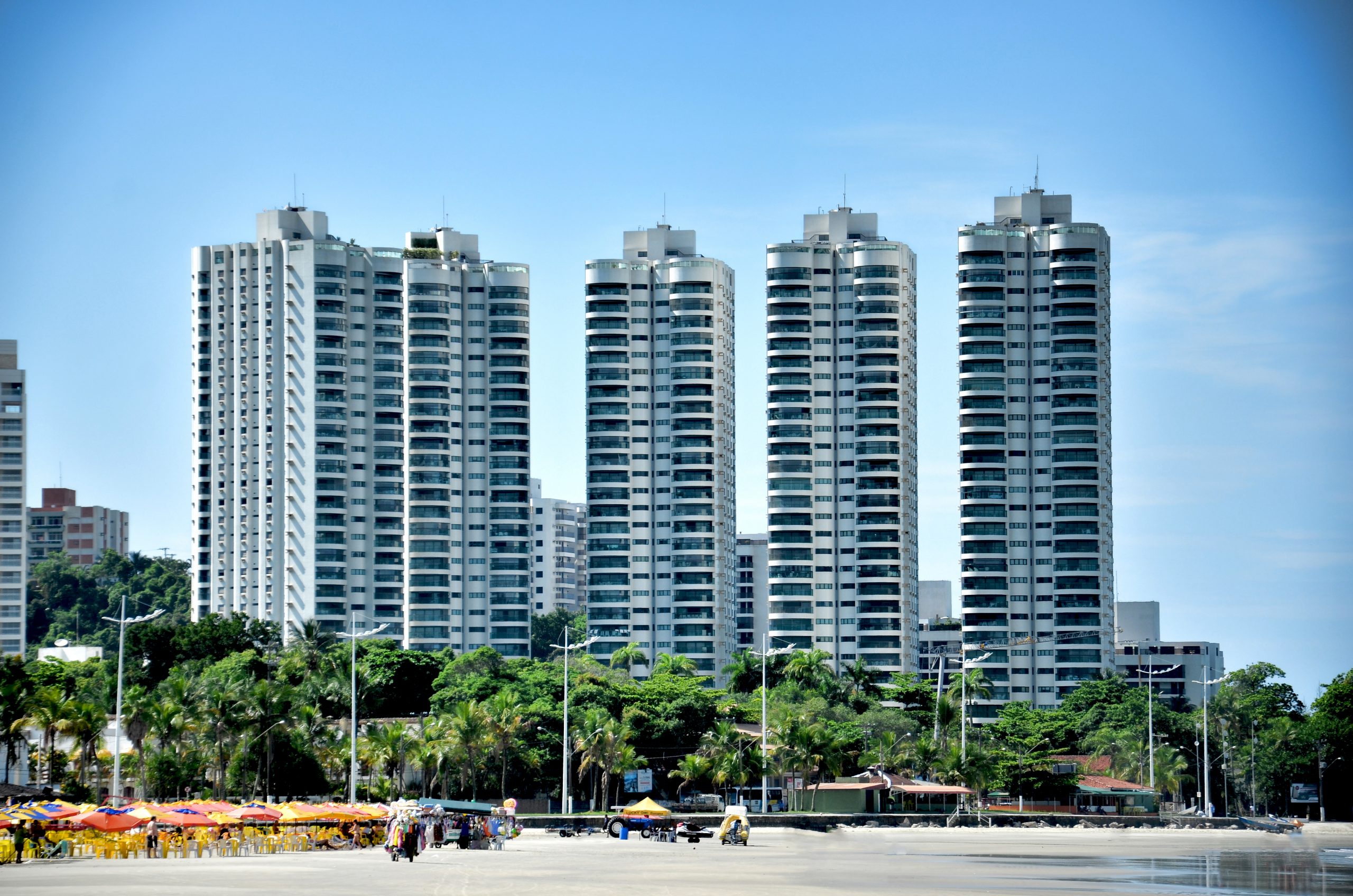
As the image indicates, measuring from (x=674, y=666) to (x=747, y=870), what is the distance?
293ft

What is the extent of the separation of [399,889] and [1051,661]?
130 metres

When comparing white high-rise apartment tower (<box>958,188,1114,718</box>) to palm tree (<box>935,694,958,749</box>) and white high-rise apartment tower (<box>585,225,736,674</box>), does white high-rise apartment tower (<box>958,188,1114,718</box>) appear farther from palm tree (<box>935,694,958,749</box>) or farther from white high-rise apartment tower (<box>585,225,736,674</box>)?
palm tree (<box>935,694,958,749</box>)

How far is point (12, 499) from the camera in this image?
18725 cm

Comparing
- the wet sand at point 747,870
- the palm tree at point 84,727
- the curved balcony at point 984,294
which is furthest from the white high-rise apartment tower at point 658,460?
the wet sand at point 747,870

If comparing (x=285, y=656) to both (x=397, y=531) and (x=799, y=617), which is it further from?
(x=799, y=617)

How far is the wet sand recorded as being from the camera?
4466 centimetres

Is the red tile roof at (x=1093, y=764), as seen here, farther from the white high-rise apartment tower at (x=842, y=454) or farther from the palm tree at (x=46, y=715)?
the palm tree at (x=46, y=715)

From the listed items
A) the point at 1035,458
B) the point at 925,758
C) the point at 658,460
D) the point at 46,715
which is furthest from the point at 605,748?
the point at 1035,458

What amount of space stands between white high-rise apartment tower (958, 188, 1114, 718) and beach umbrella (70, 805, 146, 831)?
11674 cm

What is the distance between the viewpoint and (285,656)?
413 ft

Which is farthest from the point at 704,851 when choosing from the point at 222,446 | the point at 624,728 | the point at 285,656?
the point at 222,446

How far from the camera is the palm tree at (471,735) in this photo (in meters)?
97.5

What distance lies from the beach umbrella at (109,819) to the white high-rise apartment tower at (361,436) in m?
102

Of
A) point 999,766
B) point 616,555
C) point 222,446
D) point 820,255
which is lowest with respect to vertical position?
point 999,766
